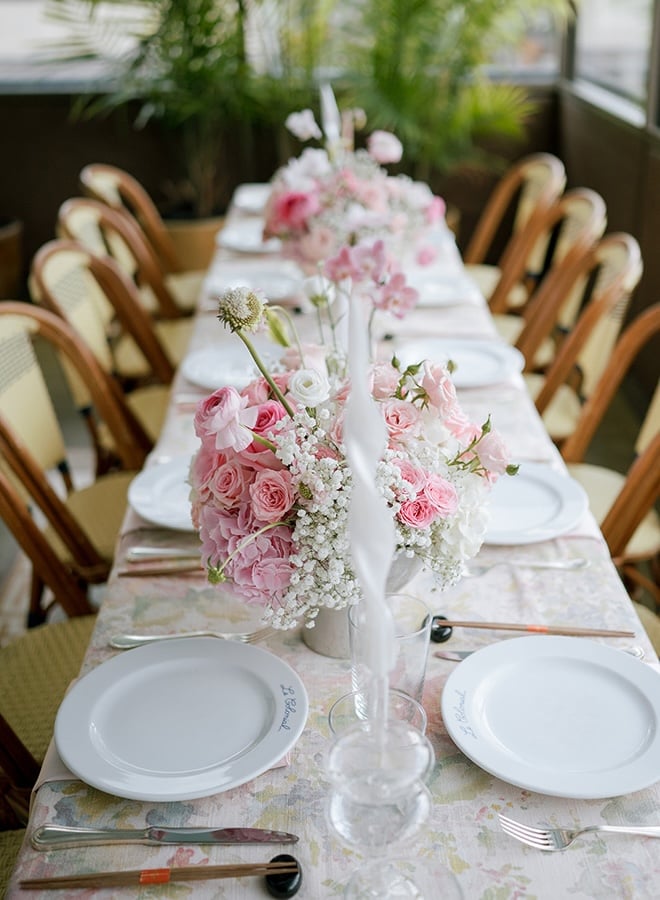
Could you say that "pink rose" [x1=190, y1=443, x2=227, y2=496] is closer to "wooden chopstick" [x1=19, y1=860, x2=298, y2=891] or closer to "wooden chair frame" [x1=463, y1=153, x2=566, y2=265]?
"wooden chopstick" [x1=19, y1=860, x2=298, y2=891]

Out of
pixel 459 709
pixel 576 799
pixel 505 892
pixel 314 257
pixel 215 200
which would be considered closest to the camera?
pixel 505 892

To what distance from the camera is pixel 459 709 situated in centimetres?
116

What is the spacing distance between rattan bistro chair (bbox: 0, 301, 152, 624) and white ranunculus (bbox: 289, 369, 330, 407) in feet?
2.99

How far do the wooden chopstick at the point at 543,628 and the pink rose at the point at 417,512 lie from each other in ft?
0.88

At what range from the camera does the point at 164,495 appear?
5.44 ft

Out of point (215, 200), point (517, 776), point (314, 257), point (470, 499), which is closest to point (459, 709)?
point (517, 776)

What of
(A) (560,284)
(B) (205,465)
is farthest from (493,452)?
(A) (560,284)

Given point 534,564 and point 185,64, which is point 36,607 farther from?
point 185,64

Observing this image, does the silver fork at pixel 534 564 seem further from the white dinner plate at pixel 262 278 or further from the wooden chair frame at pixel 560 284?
the white dinner plate at pixel 262 278

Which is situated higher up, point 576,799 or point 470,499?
point 470,499

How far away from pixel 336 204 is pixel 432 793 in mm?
1698

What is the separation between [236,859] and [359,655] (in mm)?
226

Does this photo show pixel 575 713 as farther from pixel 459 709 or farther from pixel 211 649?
pixel 211 649

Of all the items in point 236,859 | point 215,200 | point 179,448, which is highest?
point 236,859
